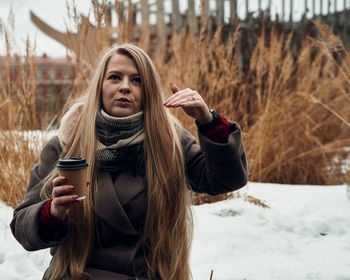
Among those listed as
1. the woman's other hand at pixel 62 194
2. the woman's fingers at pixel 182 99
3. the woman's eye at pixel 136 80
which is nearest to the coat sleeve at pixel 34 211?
the woman's other hand at pixel 62 194

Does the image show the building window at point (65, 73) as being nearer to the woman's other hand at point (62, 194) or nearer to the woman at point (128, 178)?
the woman at point (128, 178)

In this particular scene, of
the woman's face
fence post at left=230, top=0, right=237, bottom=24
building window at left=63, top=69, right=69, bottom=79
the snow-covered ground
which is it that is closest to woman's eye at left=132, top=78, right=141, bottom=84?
the woman's face

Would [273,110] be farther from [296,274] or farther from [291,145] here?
[296,274]

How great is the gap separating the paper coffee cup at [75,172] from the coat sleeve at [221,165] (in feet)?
1.40

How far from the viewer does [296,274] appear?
1791mm

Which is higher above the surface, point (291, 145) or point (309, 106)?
point (309, 106)

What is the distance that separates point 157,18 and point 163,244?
6.08 metres

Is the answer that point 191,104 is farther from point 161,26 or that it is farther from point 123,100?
point 161,26

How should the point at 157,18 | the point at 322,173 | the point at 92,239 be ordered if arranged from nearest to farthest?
the point at 92,239
the point at 322,173
the point at 157,18

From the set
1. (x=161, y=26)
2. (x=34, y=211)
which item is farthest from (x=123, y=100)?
(x=161, y=26)

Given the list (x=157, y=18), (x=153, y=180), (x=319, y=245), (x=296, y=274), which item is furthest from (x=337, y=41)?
(x=157, y=18)

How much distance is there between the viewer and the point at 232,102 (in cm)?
295

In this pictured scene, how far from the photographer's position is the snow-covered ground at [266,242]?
181 centimetres

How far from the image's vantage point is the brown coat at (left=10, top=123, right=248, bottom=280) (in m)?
1.26
